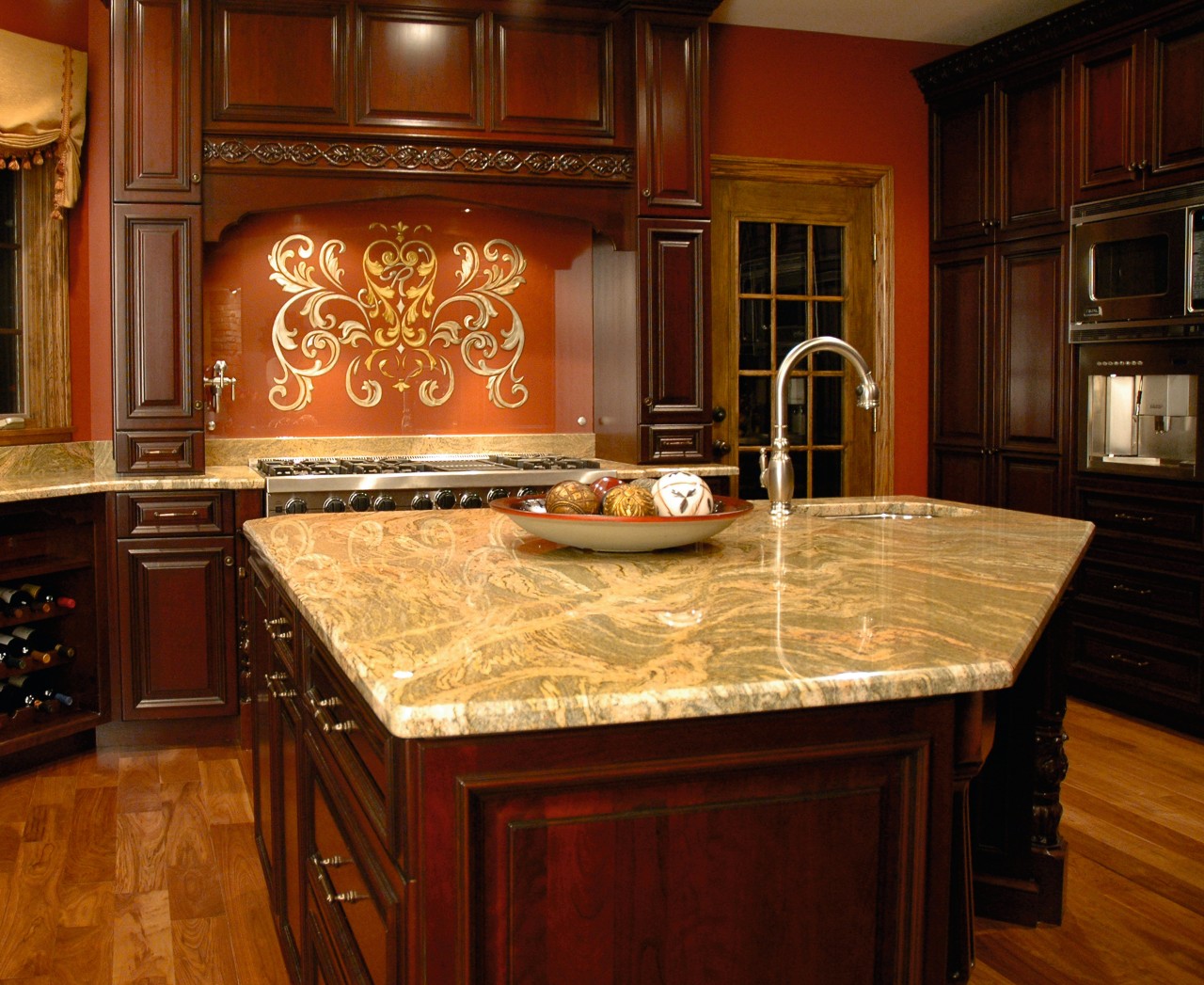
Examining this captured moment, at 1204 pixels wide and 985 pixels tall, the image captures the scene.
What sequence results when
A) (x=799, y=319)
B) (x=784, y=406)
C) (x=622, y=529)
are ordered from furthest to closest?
(x=799, y=319) → (x=784, y=406) → (x=622, y=529)

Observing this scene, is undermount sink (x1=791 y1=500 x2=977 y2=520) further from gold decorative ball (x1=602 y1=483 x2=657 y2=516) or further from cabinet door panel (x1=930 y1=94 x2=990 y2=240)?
cabinet door panel (x1=930 y1=94 x2=990 y2=240)

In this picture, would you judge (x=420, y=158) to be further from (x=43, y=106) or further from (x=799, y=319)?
(x=799, y=319)

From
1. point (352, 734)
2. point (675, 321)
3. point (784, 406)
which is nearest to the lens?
point (352, 734)

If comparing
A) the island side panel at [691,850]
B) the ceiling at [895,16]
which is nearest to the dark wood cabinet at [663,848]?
the island side panel at [691,850]

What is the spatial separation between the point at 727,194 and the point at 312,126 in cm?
182

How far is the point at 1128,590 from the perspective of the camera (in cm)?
417

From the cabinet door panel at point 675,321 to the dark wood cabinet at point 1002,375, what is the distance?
1261 millimetres

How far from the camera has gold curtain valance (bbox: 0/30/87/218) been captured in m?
3.99

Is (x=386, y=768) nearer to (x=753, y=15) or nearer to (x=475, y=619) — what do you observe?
(x=475, y=619)

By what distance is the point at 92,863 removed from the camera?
2.92m

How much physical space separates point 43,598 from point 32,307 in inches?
44.2

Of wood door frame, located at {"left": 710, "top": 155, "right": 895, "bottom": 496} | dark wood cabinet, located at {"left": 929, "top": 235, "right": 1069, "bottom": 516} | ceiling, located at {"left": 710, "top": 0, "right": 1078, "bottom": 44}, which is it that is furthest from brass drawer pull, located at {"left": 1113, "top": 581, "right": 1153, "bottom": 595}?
ceiling, located at {"left": 710, "top": 0, "right": 1078, "bottom": 44}

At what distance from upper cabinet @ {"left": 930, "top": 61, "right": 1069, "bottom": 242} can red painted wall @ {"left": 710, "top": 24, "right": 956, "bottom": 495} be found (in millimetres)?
133

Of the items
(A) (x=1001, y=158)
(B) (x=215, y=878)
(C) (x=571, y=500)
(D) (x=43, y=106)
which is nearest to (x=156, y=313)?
(D) (x=43, y=106)
